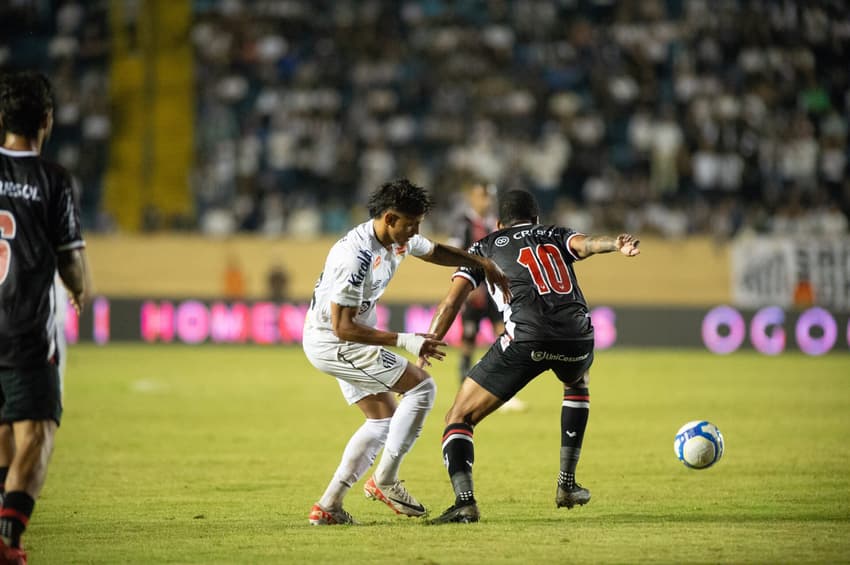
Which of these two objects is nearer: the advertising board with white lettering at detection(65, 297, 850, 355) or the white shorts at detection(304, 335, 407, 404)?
the white shorts at detection(304, 335, 407, 404)

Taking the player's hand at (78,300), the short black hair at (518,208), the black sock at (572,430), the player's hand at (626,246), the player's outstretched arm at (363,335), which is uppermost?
→ the short black hair at (518,208)

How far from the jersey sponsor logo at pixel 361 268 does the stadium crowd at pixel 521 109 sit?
19.3 meters

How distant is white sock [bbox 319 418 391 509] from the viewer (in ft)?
26.7

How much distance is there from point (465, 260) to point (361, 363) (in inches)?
39.5

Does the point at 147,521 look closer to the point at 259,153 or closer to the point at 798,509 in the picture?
the point at 798,509

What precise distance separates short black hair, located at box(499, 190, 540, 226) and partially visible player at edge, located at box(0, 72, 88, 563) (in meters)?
3.46

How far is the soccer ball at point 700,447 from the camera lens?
935 centimetres

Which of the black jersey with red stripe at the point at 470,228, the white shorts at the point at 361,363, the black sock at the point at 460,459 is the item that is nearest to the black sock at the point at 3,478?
the white shorts at the point at 361,363

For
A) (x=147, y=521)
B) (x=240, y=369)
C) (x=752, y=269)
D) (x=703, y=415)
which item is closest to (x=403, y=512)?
(x=147, y=521)

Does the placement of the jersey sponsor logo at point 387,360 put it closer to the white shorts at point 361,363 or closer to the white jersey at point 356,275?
the white shorts at point 361,363

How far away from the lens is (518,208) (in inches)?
352

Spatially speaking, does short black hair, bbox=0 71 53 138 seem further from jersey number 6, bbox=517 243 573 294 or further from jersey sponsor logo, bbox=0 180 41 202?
jersey number 6, bbox=517 243 573 294

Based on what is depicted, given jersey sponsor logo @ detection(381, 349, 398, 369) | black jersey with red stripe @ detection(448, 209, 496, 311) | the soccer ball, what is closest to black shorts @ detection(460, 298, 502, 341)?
black jersey with red stripe @ detection(448, 209, 496, 311)

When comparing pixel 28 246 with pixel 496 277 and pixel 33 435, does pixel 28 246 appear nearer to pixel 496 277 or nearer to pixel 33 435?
pixel 33 435
